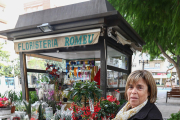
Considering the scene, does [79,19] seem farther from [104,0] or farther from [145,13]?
[145,13]

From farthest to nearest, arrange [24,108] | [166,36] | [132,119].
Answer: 1. [166,36]
2. [24,108]
3. [132,119]

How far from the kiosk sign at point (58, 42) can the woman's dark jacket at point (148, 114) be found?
7.79ft

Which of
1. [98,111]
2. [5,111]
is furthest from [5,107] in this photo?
[98,111]

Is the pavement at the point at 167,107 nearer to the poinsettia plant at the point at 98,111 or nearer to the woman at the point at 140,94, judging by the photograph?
the poinsettia plant at the point at 98,111

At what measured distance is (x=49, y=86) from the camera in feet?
16.5

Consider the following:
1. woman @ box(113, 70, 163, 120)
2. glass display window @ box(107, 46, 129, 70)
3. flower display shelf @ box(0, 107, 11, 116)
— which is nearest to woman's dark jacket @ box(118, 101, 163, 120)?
woman @ box(113, 70, 163, 120)

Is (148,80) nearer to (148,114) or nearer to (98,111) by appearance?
(148,114)

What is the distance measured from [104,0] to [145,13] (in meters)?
1.16

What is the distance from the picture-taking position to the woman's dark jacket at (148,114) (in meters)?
1.34

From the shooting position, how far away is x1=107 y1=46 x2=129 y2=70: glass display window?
454cm

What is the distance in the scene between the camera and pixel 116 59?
5.30 meters

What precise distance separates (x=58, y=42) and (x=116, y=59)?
85.6 inches

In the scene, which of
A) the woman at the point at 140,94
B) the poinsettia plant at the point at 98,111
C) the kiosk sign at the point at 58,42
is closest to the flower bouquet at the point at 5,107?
the kiosk sign at the point at 58,42

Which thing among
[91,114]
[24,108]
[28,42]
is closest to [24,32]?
[28,42]
